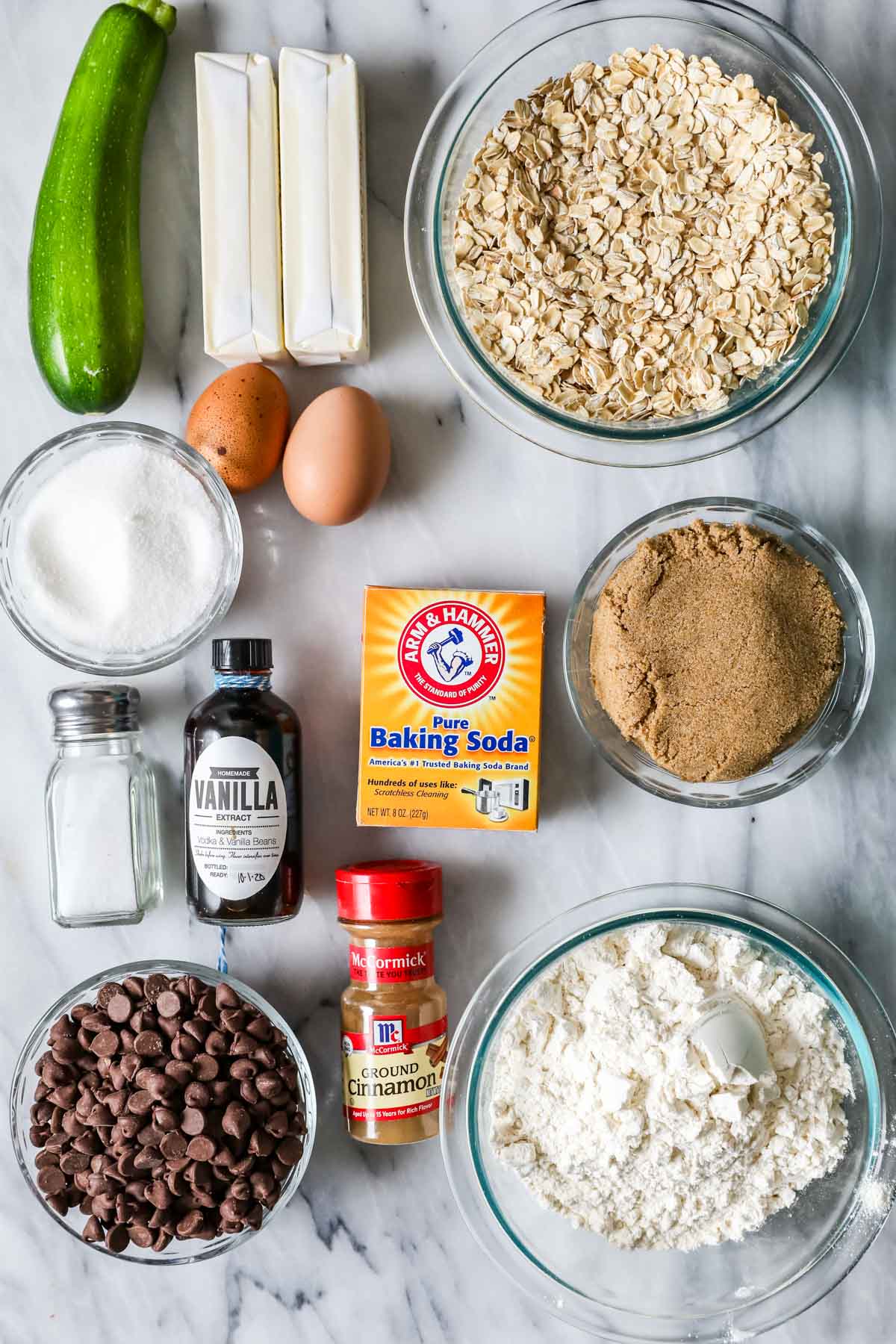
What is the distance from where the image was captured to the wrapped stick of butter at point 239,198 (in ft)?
3.59

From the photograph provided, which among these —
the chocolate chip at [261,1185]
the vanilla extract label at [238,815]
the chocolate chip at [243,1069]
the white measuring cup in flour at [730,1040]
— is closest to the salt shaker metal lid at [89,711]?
the vanilla extract label at [238,815]

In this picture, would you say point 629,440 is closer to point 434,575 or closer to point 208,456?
point 434,575

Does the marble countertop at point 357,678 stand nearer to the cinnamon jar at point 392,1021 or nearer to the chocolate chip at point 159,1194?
the cinnamon jar at point 392,1021

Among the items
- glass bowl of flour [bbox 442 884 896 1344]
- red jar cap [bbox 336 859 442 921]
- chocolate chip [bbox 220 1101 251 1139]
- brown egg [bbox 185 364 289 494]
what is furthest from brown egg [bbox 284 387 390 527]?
chocolate chip [bbox 220 1101 251 1139]

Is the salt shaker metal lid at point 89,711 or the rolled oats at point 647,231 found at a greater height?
the rolled oats at point 647,231

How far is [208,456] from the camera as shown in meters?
1.10

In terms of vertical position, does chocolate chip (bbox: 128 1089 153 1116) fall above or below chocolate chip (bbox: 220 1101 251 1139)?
above

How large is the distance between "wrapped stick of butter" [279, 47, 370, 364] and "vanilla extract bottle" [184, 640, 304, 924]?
37 cm

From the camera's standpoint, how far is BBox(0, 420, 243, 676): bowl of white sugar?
108cm

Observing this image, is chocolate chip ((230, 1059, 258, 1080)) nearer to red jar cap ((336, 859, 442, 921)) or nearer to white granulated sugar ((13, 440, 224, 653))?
red jar cap ((336, 859, 442, 921))

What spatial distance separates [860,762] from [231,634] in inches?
30.0

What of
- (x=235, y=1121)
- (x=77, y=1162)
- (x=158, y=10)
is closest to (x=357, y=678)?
(x=235, y=1121)

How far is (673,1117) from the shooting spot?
0.98m

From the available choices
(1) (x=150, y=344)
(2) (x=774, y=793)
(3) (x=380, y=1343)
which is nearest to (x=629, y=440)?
(2) (x=774, y=793)
